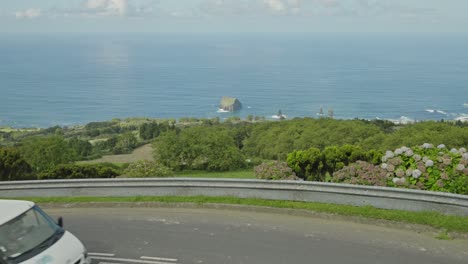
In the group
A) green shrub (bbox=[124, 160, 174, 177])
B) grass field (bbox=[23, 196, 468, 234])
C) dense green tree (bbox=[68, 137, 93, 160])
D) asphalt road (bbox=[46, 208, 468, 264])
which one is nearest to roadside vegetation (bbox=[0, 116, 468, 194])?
green shrub (bbox=[124, 160, 174, 177])

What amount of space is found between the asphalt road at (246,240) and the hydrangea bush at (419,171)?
73.8 inches

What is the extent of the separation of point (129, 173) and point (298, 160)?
5.57 m

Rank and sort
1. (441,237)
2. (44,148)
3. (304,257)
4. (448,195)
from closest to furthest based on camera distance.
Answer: (304,257) → (441,237) → (448,195) → (44,148)

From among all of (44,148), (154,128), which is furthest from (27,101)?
(44,148)

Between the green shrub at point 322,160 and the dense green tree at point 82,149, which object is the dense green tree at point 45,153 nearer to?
the dense green tree at point 82,149

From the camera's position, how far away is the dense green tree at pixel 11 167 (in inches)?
758

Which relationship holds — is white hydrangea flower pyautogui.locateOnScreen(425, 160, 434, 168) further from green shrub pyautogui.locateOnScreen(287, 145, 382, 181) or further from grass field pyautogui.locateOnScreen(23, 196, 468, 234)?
green shrub pyautogui.locateOnScreen(287, 145, 382, 181)

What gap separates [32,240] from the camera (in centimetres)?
805

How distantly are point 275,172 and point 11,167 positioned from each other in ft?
36.4

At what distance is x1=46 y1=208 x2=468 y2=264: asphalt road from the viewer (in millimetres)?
9367

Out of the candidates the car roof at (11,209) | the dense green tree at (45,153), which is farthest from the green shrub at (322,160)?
the dense green tree at (45,153)

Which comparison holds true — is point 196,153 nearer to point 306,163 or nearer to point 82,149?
point 306,163

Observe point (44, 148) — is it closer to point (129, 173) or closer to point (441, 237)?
point (129, 173)

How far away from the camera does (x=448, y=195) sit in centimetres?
1081
